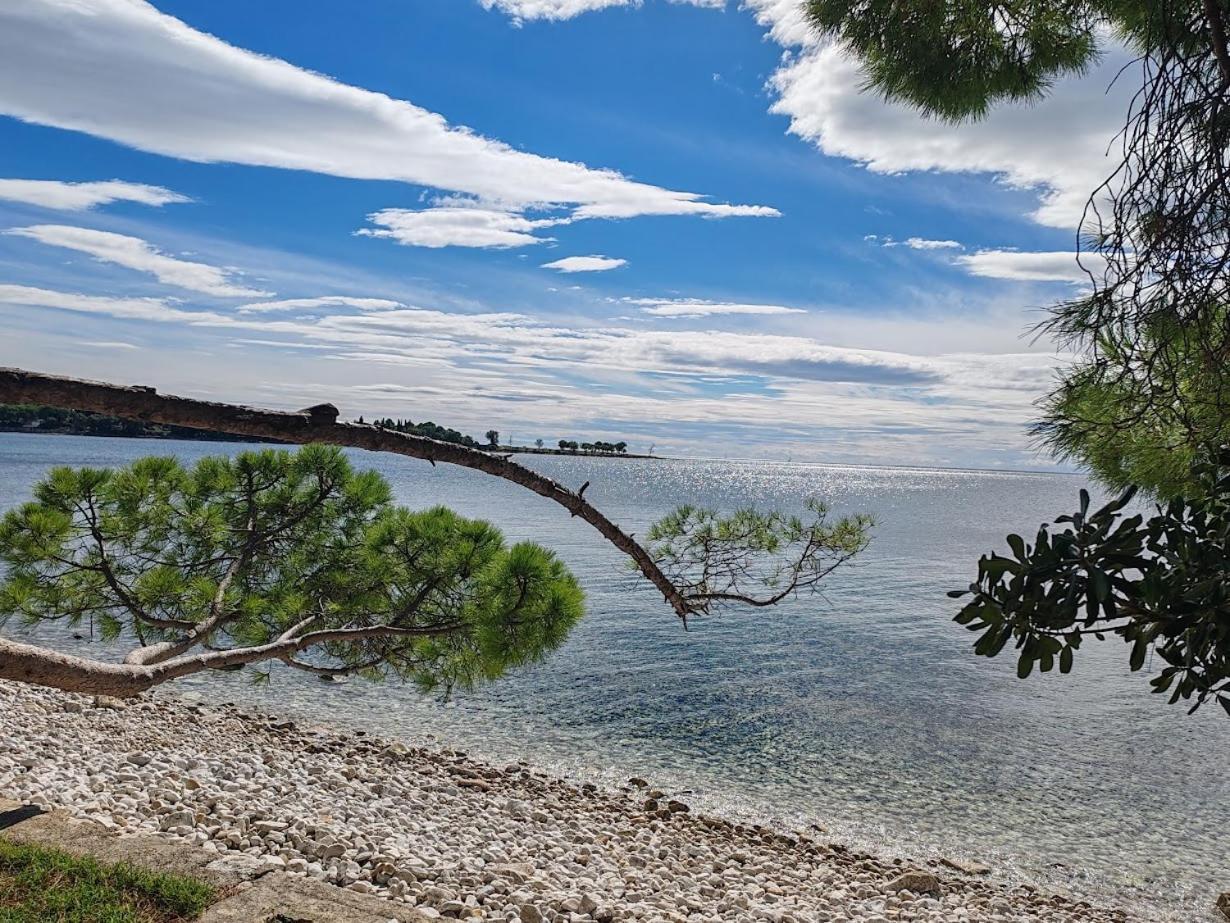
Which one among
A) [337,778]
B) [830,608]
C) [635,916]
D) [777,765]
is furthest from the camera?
[830,608]

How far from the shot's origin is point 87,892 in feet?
11.5

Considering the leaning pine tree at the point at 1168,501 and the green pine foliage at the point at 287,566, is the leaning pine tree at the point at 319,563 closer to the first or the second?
the green pine foliage at the point at 287,566

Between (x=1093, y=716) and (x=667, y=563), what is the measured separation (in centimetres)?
1022

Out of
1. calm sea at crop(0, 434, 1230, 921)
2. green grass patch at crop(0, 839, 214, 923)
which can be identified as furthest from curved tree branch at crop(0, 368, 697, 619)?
calm sea at crop(0, 434, 1230, 921)

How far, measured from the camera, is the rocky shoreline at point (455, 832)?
16.3 ft

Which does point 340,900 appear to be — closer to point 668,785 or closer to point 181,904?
point 181,904

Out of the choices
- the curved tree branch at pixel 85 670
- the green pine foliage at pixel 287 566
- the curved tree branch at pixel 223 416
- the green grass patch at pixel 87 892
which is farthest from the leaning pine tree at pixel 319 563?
the curved tree branch at pixel 223 416

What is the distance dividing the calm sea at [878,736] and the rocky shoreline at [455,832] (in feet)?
2.72

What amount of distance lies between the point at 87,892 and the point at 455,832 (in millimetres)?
3589

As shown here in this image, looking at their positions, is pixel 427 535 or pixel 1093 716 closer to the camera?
pixel 427 535

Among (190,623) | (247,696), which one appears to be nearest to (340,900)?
(190,623)

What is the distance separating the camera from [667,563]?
605 cm

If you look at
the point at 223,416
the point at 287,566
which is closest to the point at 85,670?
the point at 223,416

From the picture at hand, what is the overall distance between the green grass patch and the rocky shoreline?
0.41 metres
